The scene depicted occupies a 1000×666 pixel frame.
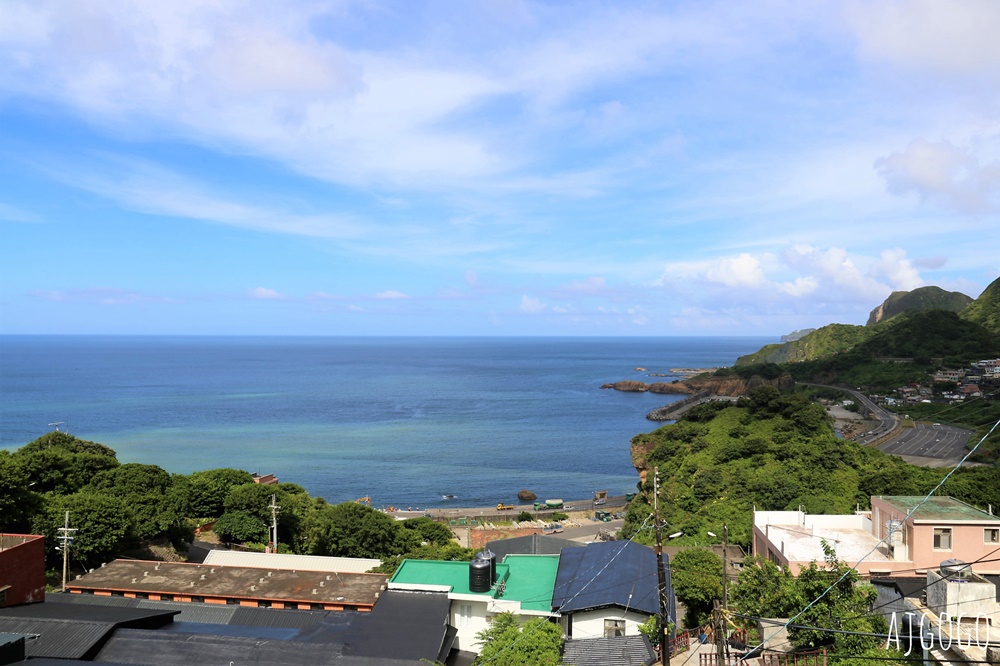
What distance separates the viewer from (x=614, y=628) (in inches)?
603

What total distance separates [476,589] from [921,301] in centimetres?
19178

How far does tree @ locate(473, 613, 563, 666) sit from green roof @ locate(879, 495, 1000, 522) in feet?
40.3

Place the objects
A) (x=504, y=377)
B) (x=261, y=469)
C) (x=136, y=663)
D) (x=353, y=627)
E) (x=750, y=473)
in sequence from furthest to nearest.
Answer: (x=504, y=377), (x=261, y=469), (x=750, y=473), (x=353, y=627), (x=136, y=663)

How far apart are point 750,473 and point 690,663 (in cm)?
2556

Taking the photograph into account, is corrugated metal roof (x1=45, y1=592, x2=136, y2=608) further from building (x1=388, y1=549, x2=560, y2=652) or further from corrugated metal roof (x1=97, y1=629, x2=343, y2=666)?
building (x1=388, y1=549, x2=560, y2=652)

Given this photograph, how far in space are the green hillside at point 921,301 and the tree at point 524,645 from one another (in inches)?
6866

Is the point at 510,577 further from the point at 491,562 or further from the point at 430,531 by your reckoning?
the point at 430,531

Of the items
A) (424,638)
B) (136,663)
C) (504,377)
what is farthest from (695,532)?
(504,377)

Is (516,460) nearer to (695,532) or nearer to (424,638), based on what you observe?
(695,532)

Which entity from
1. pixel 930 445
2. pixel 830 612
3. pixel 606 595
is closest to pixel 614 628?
pixel 606 595

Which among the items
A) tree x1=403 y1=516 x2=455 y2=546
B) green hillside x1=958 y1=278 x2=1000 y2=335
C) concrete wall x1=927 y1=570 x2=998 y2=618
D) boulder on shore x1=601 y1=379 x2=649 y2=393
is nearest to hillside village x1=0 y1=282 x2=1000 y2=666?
concrete wall x1=927 y1=570 x2=998 y2=618

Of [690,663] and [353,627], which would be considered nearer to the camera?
[690,663]

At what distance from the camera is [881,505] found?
22062 mm

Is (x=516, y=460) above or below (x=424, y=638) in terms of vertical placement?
below
